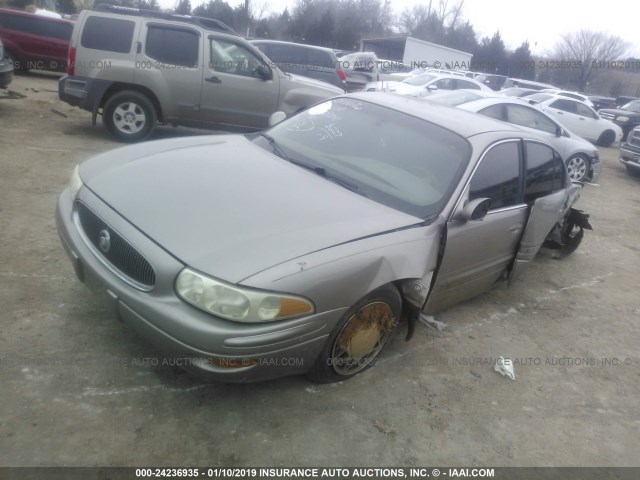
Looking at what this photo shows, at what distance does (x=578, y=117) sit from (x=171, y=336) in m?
17.1

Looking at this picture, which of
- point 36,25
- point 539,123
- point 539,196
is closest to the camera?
point 539,196

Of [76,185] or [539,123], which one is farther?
[539,123]

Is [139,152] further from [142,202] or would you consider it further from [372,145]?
[372,145]

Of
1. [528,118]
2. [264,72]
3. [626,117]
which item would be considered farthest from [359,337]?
[626,117]

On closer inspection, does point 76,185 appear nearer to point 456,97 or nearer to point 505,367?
point 505,367

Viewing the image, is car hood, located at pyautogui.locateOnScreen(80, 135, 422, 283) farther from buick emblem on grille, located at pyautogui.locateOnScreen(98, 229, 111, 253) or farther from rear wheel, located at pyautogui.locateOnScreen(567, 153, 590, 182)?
rear wheel, located at pyautogui.locateOnScreen(567, 153, 590, 182)

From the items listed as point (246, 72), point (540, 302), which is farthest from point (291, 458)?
point (246, 72)

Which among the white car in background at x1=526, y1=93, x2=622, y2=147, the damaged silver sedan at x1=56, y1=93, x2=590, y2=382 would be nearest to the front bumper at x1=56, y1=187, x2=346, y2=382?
the damaged silver sedan at x1=56, y1=93, x2=590, y2=382

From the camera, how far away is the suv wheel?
24.7 feet

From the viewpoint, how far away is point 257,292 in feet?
7.98

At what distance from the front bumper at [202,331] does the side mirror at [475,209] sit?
1138 mm

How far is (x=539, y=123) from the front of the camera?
31.4 ft

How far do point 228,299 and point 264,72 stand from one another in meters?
6.39

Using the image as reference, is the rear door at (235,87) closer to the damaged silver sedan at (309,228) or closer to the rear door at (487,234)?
the damaged silver sedan at (309,228)
